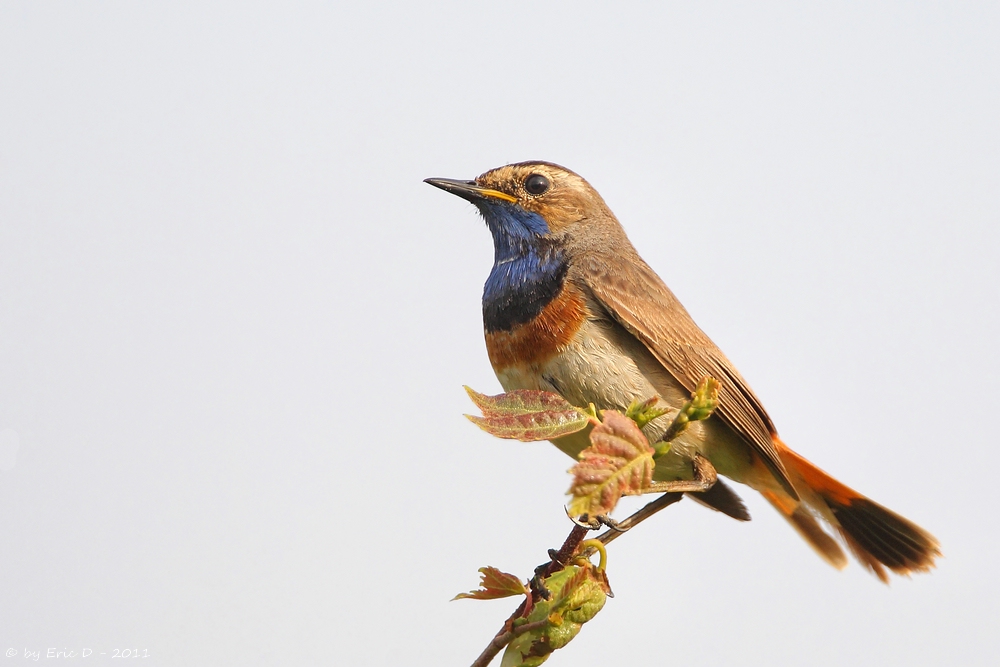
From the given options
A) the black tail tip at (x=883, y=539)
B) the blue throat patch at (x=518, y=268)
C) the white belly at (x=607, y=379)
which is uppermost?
the blue throat patch at (x=518, y=268)

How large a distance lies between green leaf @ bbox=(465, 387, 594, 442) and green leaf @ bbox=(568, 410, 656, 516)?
0.48ft

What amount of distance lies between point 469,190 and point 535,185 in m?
0.41

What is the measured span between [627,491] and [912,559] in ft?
12.3

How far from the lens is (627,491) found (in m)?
2.53

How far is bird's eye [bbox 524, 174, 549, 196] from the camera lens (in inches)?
223

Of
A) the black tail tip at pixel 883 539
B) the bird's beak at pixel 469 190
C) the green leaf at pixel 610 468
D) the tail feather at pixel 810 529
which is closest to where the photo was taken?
the green leaf at pixel 610 468

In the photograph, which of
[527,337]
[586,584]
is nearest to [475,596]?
[586,584]

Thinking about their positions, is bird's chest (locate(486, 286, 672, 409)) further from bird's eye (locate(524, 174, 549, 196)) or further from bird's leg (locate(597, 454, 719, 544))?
bird's eye (locate(524, 174, 549, 196))

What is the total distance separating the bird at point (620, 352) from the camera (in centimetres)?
479

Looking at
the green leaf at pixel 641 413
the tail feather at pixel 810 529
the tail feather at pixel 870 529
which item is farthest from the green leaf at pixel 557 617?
the tail feather at pixel 810 529

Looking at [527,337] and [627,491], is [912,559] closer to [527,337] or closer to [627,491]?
[527,337]

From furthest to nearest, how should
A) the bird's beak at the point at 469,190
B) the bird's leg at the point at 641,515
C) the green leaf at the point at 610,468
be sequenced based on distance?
Answer: the bird's beak at the point at 469,190, the bird's leg at the point at 641,515, the green leaf at the point at 610,468

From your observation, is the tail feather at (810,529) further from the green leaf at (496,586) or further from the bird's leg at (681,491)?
the green leaf at (496,586)

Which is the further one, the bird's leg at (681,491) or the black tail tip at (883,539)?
the black tail tip at (883,539)
